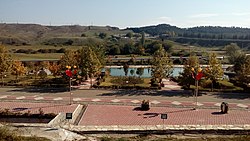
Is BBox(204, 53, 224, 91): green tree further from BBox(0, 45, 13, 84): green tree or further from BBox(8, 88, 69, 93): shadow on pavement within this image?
BBox(0, 45, 13, 84): green tree

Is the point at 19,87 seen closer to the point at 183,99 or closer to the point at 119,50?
A: the point at 183,99

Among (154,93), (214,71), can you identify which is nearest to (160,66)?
(154,93)

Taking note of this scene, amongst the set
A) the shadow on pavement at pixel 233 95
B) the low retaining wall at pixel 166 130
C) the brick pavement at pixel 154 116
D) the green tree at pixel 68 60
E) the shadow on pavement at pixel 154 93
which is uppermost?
the green tree at pixel 68 60

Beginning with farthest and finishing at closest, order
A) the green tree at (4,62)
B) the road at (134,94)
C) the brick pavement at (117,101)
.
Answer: the green tree at (4,62), the road at (134,94), the brick pavement at (117,101)

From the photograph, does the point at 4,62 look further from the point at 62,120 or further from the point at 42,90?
the point at 62,120

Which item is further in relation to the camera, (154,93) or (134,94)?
(154,93)

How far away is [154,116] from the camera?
60.7 feet

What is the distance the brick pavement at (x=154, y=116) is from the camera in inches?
679

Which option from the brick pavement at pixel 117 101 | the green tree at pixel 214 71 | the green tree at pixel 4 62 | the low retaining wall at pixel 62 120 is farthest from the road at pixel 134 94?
the low retaining wall at pixel 62 120

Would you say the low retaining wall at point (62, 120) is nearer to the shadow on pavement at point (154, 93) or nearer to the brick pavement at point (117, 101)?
the brick pavement at point (117, 101)

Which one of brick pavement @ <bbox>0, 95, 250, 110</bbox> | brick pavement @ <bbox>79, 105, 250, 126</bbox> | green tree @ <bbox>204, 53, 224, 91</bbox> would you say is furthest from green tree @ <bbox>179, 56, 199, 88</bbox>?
brick pavement @ <bbox>79, 105, 250, 126</bbox>

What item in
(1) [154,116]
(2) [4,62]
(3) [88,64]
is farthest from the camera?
(2) [4,62]

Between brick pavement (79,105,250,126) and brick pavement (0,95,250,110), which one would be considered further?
brick pavement (0,95,250,110)

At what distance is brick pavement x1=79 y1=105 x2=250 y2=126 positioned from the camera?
56.6 feet
